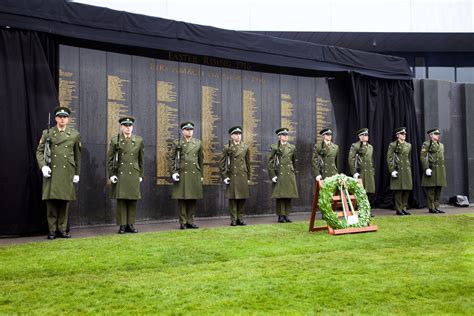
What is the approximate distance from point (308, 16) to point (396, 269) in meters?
11.1

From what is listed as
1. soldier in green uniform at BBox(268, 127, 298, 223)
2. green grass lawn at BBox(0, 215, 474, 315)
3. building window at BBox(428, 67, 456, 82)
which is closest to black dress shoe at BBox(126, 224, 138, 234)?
green grass lawn at BBox(0, 215, 474, 315)

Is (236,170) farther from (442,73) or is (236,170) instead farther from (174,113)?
(442,73)

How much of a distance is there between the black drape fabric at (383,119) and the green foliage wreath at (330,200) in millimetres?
4160

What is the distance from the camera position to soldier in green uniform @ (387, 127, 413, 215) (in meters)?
10.8

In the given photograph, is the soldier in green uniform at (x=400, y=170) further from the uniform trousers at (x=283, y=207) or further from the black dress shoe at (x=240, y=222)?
the black dress shoe at (x=240, y=222)

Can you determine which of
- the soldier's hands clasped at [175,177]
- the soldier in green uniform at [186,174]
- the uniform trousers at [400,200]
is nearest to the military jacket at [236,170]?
the soldier in green uniform at [186,174]

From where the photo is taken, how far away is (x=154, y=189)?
9.44m

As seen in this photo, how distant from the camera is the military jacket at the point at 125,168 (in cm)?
784

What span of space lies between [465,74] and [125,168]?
45.1 feet

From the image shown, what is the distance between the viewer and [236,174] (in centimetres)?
895

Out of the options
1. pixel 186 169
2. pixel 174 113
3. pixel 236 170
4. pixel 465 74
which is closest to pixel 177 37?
pixel 174 113

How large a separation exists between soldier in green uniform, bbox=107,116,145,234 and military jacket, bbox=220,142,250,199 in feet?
5.32

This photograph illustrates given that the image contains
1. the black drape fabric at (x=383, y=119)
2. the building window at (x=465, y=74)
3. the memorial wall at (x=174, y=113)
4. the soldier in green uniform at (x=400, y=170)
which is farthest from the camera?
the building window at (x=465, y=74)

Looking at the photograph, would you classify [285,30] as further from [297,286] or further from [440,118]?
[297,286]
